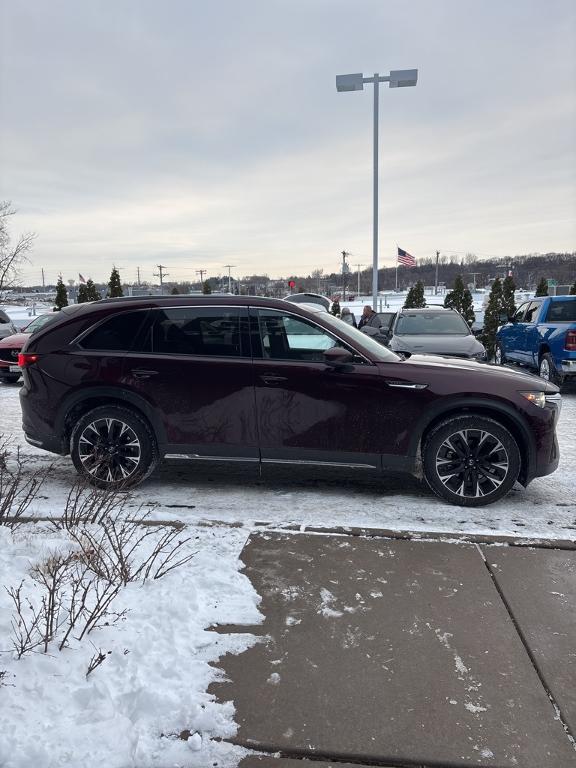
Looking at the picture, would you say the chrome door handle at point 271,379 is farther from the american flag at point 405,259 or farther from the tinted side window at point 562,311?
the american flag at point 405,259

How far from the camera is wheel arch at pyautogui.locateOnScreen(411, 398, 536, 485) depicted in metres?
4.55

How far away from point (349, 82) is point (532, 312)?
10442 mm

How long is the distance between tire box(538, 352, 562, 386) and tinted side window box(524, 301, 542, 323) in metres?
1.02

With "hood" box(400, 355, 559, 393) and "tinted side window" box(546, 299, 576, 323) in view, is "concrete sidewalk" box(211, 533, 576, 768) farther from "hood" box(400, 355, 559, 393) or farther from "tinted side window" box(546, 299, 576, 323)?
"tinted side window" box(546, 299, 576, 323)

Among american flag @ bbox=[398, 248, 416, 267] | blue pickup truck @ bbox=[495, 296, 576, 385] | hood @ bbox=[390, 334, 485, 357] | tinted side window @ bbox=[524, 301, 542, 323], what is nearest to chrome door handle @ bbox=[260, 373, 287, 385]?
hood @ bbox=[390, 334, 485, 357]

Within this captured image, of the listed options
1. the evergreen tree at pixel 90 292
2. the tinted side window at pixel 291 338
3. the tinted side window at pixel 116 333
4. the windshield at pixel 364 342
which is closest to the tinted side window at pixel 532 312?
the windshield at pixel 364 342

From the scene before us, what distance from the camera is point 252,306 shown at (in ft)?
16.2

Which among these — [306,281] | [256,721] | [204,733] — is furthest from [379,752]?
[306,281]

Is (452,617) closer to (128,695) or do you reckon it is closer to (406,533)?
(406,533)

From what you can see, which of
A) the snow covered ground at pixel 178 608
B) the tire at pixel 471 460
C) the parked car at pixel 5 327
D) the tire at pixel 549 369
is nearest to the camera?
the snow covered ground at pixel 178 608

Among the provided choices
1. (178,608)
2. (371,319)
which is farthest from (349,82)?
(178,608)

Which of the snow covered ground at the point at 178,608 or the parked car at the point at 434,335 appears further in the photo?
the parked car at the point at 434,335

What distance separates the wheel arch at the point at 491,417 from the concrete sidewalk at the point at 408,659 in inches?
41.6

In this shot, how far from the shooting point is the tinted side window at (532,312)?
11.3m
